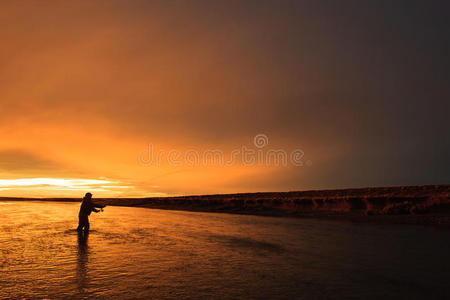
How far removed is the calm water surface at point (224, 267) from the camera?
29.3ft

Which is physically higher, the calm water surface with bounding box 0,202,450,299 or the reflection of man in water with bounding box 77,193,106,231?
the reflection of man in water with bounding box 77,193,106,231

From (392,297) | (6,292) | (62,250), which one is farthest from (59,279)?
(392,297)

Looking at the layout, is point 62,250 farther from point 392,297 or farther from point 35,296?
point 392,297

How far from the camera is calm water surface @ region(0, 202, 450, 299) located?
8.92m

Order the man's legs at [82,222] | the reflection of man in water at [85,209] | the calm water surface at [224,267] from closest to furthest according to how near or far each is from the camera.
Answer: the calm water surface at [224,267]
the reflection of man in water at [85,209]
the man's legs at [82,222]

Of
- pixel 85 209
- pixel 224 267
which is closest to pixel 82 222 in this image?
pixel 85 209

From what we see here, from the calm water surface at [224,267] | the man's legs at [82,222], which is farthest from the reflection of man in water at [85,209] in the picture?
the calm water surface at [224,267]

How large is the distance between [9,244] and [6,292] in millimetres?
9376

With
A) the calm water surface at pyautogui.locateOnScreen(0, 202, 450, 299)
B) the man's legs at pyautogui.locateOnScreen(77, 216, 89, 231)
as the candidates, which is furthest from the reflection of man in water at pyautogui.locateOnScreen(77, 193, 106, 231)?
the calm water surface at pyautogui.locateOnScreen(0, 202, 450, 299)

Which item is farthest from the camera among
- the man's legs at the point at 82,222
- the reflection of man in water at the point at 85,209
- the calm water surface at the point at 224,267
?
the man's legs at the point at 82,222

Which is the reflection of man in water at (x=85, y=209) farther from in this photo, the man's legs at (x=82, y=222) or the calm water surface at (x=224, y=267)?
the calm water surface at (x=224, y=267)

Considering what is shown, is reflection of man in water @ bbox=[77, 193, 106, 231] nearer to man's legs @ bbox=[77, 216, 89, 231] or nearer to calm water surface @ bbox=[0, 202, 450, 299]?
man's legs @ bbox=[77, 216, 89, 231]

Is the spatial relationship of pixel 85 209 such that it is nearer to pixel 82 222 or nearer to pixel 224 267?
pixel 82 222

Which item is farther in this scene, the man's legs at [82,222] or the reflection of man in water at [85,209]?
the man's legs at [82,222]
